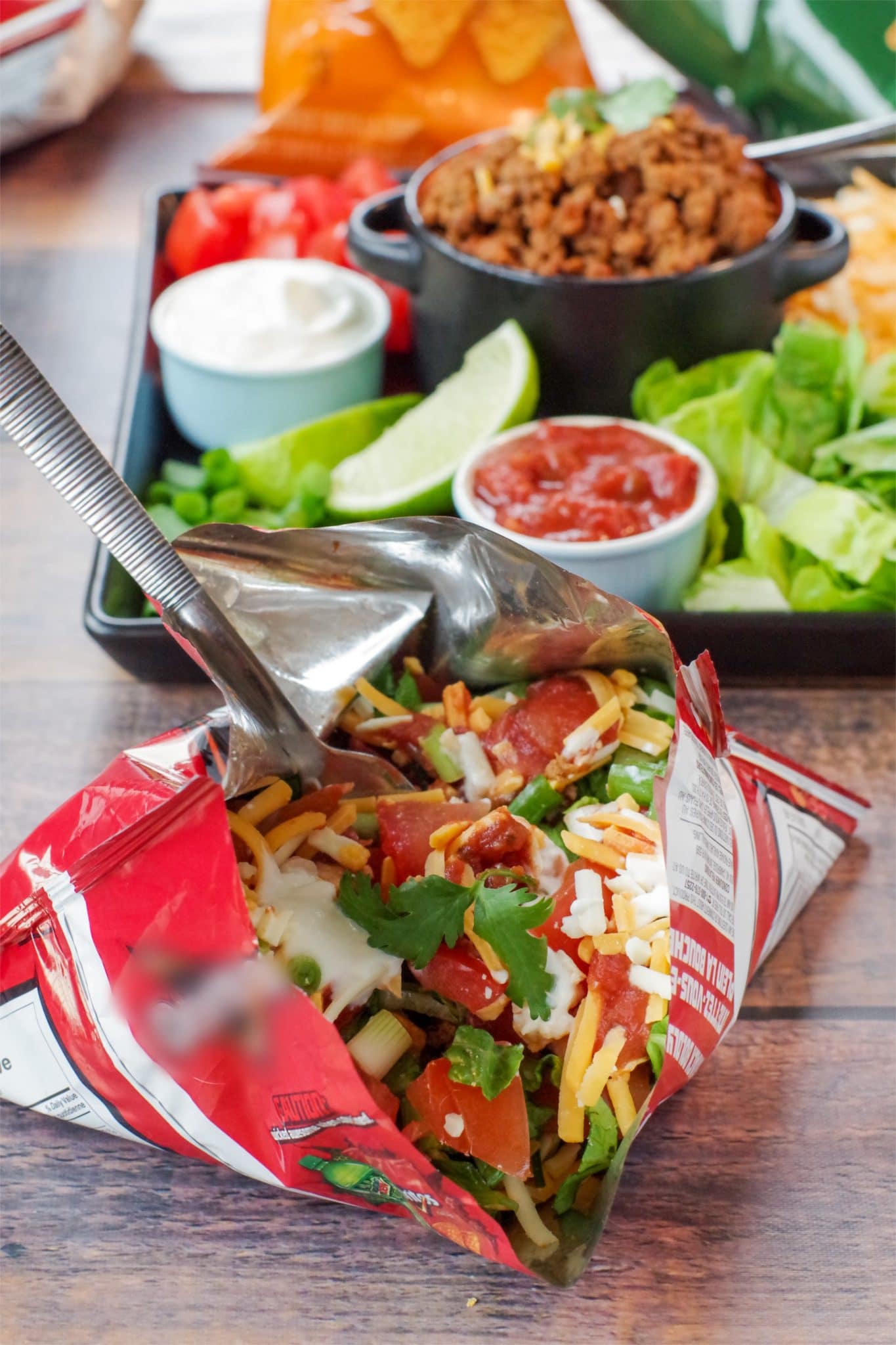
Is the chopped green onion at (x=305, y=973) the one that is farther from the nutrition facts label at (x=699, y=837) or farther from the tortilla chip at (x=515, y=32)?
the tortilla chip at (x=515, y=32)

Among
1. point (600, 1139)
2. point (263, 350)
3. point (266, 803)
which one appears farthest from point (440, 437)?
point (600, 1139)

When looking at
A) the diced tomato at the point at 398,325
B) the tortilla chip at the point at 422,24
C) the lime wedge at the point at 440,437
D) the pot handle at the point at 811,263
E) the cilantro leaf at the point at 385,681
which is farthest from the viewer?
the tortilla chip at the point at 422,24

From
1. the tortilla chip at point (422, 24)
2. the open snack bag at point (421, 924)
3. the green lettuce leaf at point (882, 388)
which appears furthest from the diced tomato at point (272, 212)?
the open snack bag at point (421, 924)

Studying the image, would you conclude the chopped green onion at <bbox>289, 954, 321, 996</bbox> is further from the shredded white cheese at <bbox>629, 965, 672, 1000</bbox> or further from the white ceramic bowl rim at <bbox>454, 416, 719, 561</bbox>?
the white ceramic bowl rim at <bbox>454, 416, 719, 561</bbox>

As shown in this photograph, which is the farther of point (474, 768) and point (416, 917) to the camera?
point (474, 768)

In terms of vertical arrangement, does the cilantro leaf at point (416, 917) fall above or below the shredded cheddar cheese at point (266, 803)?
below

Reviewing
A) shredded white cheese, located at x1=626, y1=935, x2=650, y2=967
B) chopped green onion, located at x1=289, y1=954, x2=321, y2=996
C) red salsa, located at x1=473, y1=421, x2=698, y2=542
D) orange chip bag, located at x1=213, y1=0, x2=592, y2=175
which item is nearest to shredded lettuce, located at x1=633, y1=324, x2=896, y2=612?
red salsa, located at x1=473, y1=421, x2=698, y2=542

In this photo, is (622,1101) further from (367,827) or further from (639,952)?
Result: (367,827)
